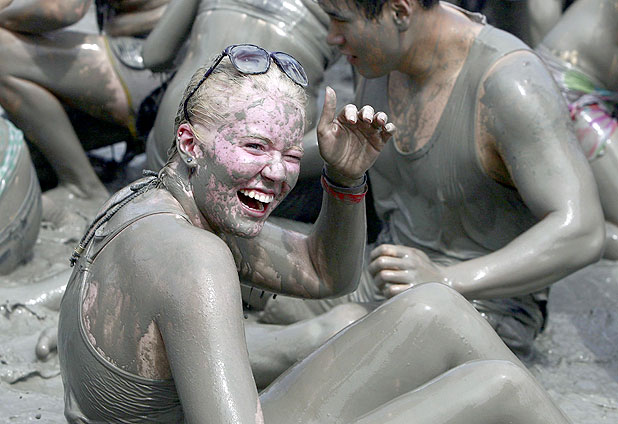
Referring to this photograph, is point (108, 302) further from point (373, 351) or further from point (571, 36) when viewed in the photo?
point (571, 36)

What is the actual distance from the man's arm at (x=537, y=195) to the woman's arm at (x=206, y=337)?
121 cm

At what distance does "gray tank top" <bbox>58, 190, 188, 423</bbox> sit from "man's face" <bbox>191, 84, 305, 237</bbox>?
4.4 inches

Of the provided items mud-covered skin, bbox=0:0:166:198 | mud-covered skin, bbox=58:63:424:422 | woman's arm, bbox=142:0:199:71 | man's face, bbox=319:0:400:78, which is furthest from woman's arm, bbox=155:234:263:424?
mud-covered skin, bbox=0:0:166:198

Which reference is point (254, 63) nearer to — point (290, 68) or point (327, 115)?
point (290, 68)

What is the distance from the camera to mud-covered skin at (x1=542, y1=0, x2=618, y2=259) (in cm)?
432

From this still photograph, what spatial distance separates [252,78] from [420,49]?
129 centimetres

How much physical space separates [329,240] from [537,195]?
855 mm

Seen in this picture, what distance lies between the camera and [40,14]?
4.52 meters

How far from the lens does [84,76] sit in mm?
4695

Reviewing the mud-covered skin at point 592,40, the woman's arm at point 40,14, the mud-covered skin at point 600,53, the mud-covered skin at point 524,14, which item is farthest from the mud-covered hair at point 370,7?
the mud-covered skin at point 524,14

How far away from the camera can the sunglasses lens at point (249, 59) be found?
7.03ft

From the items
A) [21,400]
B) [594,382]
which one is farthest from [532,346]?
[21,400]

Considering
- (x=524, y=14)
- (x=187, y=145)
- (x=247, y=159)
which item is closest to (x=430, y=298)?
(x=247, y=159)

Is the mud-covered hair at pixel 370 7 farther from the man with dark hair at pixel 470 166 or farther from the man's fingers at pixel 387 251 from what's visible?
the man's fingers at pixel 387 251
